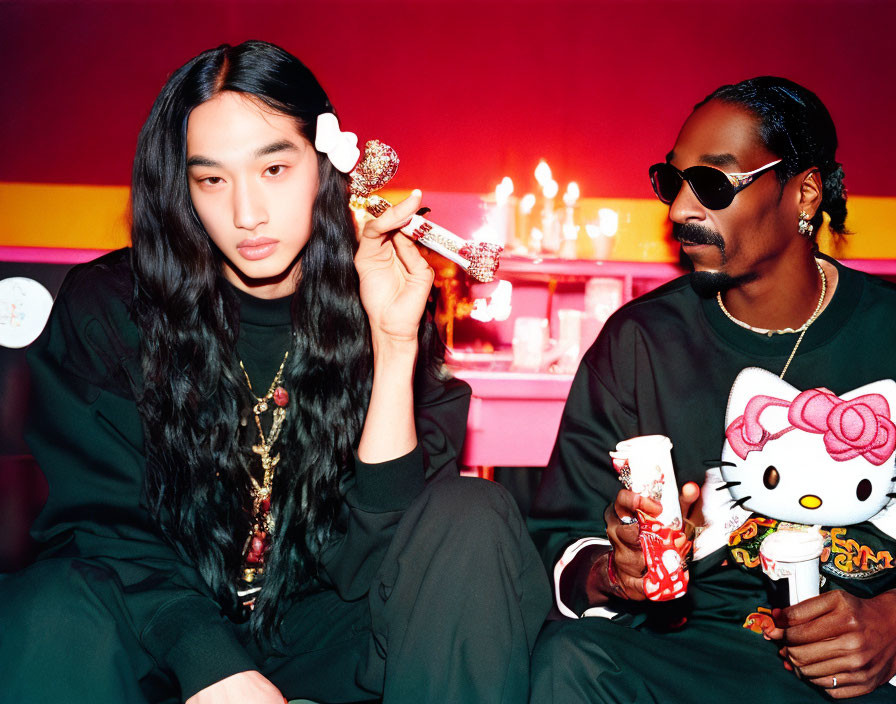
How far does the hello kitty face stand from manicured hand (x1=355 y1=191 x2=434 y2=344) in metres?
0.82

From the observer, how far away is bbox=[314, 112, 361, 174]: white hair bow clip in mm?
1768

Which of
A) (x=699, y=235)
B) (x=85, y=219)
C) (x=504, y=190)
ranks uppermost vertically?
(x=504, y=190)

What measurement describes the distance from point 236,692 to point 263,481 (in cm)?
63

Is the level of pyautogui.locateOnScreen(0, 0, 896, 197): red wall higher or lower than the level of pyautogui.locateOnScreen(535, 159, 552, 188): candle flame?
higher

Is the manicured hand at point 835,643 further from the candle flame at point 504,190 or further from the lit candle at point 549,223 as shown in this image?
the candle flame at point 504,190

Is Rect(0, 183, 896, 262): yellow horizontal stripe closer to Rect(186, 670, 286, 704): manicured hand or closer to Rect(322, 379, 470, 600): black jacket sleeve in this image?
Rect(322, 379, 470, 600): black jacket sleeve

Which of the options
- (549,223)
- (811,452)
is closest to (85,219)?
(549,223)

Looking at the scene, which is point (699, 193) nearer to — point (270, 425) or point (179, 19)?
point (270, 425)

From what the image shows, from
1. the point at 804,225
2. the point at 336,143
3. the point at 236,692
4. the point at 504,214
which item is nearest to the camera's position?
the point at 236,692

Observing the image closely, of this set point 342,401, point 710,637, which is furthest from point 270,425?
point 710,637

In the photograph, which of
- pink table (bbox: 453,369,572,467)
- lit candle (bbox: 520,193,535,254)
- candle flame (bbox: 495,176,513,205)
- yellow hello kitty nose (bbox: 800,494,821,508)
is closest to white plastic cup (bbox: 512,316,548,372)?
pink table (bbox: 453,369,572,467)

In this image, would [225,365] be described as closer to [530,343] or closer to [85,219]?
[530,343]

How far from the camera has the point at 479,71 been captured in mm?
4723

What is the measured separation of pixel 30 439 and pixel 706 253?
1.64 metres
